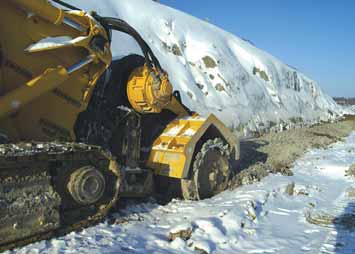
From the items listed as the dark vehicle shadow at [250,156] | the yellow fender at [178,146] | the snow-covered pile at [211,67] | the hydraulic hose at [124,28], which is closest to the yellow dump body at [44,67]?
the hydraulic hose at [124,28]

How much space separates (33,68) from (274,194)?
451 centimetres

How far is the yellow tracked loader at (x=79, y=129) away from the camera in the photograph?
4.41 m

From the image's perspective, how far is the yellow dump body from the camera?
182 inches

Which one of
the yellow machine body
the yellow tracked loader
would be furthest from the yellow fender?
the yellow machine body

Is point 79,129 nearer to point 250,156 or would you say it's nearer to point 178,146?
point 178,146

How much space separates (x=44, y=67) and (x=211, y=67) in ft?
66.4

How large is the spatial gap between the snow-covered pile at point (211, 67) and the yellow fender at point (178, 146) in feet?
37.0

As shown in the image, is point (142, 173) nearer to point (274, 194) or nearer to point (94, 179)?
point (94, 179)

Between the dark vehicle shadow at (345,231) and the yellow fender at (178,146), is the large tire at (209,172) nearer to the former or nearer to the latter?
the yellow fender at (178,146)

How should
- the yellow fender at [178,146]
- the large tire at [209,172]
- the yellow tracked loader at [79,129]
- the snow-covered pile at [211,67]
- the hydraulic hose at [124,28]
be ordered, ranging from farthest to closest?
1. the snow-covered pile at [211,67]
2. the large tire at [209,172]
3. the yellow fender at [178,146]
4. the hydraulic hose at [124,28]
5. the yellow tracked loader at [79,129]


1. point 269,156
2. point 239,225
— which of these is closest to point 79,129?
point 239,225

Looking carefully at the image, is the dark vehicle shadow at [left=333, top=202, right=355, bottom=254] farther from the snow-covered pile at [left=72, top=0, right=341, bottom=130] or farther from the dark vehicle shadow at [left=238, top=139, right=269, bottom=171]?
the snow-covered pile at [left=72, top=0, right=341, bottom=130]

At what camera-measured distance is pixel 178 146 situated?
6375 mm

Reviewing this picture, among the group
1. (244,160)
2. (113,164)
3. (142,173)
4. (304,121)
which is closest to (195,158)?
(142,173)
